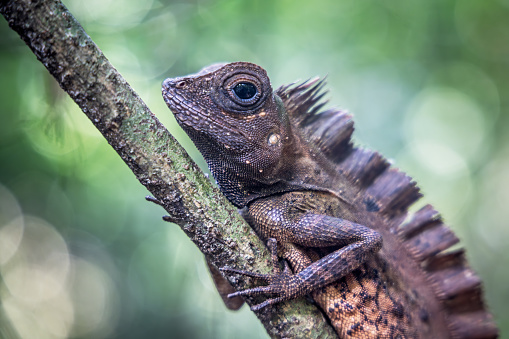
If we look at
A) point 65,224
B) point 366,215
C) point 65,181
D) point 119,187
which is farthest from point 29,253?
point 366,215

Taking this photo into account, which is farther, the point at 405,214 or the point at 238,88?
the point at 405,214

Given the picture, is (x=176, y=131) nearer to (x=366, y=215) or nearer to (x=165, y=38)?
(x=165, y=38)

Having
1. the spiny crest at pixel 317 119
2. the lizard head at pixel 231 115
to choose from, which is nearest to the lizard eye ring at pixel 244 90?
the lizard head at pixel 231 115

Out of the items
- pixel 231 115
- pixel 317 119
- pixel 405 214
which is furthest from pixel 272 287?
pixel 405 214

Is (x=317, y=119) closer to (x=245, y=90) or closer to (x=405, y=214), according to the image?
(x=245, y=90)

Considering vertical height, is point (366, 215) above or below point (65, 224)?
below

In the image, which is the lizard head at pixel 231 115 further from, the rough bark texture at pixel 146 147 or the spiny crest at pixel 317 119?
the rough bark texture at pixel 146 147
